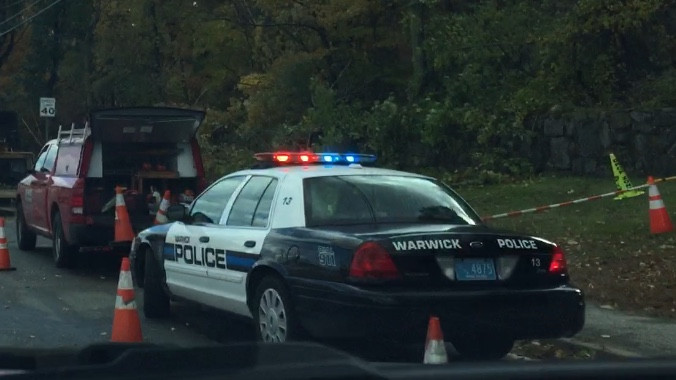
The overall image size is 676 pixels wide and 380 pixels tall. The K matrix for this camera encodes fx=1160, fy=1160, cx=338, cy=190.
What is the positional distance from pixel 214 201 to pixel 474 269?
295 centimetres

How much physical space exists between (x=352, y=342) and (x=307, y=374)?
564 centimetres

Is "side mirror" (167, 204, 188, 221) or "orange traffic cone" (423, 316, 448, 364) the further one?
"side mirror" (167, 204, 188, 221)

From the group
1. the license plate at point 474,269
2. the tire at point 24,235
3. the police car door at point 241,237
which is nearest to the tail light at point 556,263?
the license plate at point 474,269

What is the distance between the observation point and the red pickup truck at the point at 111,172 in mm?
13898

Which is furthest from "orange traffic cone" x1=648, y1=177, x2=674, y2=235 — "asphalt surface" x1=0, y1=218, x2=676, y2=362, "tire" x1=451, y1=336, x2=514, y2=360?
"tire" x1=451, y1=336, x2=514, y2=360

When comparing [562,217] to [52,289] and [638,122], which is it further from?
[52,289]

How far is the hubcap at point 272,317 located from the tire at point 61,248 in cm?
651

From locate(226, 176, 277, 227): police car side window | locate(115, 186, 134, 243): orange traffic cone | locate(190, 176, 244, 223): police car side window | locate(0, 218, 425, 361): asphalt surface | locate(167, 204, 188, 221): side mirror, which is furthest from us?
locate(115, 186, 134, 243): orange traffic cone

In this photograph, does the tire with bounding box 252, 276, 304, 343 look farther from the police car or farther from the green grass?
the green grass

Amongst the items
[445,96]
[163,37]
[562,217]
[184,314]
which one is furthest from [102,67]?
[184,314]

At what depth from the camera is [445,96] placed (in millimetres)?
24344

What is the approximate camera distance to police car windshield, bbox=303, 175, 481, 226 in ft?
27.5

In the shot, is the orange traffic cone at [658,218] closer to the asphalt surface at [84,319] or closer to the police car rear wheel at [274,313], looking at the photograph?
the asphalt surface at [84,319]

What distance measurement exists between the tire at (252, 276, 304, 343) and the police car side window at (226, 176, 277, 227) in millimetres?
679
